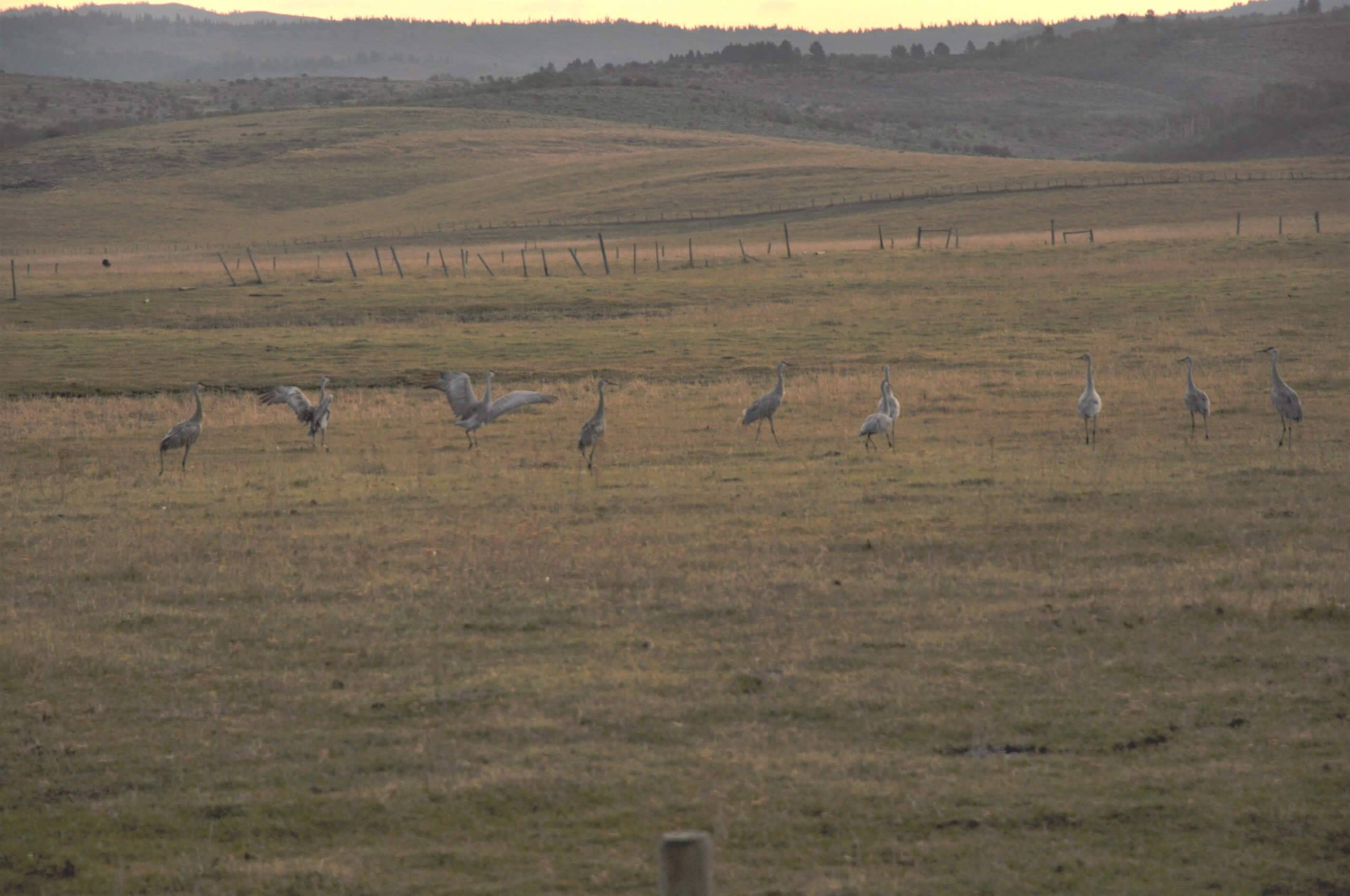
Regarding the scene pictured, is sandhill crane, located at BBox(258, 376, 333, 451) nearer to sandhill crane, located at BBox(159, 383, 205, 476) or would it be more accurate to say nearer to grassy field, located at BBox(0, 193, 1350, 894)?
grassy field, located at BBox(0, 193, 1350, 894)

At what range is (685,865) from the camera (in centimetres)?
473

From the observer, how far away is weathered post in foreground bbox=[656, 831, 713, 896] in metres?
4.69

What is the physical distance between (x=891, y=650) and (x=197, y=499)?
36.6 ft

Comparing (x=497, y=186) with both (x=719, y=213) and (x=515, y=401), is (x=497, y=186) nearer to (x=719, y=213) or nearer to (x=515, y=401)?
(x=719, y=213)

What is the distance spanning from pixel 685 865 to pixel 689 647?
7.68m

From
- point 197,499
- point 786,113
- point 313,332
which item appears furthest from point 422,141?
point 197,499

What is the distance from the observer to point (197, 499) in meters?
19.9

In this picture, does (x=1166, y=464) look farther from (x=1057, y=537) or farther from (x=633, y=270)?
(x=633, y=270)

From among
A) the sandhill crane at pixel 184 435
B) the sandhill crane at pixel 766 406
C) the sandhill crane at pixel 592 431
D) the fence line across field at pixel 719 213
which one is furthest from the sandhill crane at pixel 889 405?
the fence line across field at pixel 719 213

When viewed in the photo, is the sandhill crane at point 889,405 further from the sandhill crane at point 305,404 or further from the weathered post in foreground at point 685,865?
the weathered post in foreground at point 685,865

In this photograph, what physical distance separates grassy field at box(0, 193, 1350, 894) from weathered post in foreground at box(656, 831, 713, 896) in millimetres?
3463

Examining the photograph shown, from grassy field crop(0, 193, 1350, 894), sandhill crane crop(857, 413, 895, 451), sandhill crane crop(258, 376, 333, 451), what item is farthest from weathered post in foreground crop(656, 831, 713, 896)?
sandhill crane crop(258, 376, 333, 451)

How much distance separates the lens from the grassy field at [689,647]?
8.70m

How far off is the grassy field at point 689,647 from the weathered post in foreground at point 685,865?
3463mm
